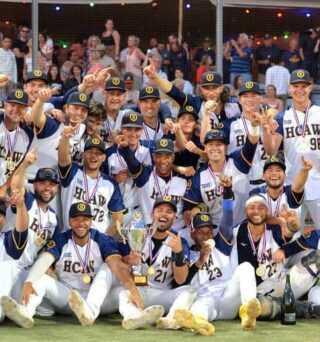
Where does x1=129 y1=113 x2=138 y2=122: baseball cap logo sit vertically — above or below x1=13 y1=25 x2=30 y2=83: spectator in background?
below

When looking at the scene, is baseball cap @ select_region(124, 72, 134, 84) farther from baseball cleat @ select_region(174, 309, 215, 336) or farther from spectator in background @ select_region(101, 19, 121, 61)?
baseball cleat @ select_region(174, 309, 215, 336)

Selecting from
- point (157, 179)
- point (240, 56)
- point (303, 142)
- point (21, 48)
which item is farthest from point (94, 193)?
point (240, 56)

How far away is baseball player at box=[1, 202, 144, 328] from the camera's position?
28.9ft

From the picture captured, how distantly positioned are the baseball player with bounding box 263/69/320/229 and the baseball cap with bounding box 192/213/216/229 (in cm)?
105

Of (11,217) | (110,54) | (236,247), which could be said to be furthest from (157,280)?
(110,54)

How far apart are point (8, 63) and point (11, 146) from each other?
2820 mm

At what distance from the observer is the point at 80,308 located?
833 cm

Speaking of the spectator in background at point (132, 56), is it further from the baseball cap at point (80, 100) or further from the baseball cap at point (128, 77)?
the baseball cap at point (80, 100)

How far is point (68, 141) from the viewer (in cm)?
931

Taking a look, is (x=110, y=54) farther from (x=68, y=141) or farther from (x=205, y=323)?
(x=205, y=323)

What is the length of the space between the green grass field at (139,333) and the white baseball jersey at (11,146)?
1608 millimetres

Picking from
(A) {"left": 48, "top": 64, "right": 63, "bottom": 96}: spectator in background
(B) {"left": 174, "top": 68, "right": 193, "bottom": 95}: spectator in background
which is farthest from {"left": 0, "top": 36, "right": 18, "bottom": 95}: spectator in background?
(B) {"left": 174, "top": 68, "right": 193, "bottom": 95}: spectator in background

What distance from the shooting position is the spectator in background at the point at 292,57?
1305cm

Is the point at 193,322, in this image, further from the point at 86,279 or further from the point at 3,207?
the point at 3,207
